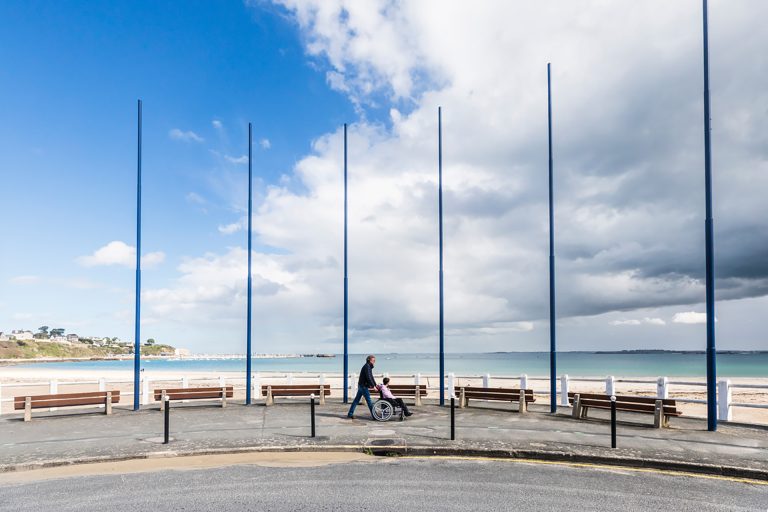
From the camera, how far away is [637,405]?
14.8 metres

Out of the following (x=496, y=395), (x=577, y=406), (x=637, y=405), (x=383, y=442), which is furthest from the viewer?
(x=496, y=395)

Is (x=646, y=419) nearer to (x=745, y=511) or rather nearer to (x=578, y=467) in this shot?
(x=578, y=467)

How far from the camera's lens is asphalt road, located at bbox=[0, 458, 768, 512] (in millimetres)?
7594

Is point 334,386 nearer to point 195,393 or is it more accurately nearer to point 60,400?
point 195,393

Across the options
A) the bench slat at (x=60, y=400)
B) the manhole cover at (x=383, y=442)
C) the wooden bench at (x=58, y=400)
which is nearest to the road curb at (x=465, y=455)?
the manhole cover at (x=383, y=442)

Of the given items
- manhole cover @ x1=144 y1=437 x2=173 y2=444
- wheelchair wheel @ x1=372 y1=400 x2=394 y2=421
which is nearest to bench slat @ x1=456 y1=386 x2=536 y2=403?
wheelchair wheel @ x1=372 y1=400 x2=394 y2=421

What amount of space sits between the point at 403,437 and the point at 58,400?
11.9 metres

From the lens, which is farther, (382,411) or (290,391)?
(290,391)

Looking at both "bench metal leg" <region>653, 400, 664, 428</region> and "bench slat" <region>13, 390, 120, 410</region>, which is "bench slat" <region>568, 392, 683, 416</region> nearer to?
"bench metal leg" <region>653, 400, 664, 428</region>

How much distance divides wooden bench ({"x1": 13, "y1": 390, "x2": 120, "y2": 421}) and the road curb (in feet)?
23.2

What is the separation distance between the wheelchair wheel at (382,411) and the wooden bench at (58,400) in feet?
29.9

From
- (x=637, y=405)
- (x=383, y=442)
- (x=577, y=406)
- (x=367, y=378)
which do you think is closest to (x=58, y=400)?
(x=367, y=378)

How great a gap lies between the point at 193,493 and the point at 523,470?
5.72 metres

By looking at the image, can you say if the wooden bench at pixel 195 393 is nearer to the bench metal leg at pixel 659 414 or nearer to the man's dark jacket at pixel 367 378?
the man's dark jacket at pixel 367 378
